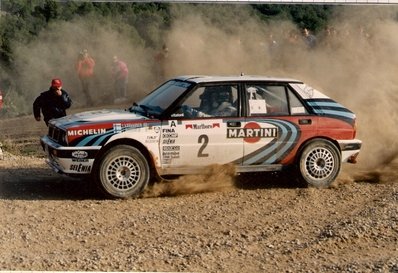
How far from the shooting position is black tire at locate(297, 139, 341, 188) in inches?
378

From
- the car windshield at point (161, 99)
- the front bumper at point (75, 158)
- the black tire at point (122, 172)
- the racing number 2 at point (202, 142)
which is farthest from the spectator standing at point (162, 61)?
the front bumper at point (75, 158)

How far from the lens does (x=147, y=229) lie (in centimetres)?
741

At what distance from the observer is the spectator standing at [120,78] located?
22.6 meters

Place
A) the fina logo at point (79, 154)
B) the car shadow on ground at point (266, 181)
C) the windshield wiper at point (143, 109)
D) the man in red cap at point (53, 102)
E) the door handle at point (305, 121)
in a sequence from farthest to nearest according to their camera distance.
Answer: the man in red cap at point (53, 102) < the car shadow on ground at point (266, 181) < the door handle at point (305, 121) < the windshield wiper at point (143, 109) < the fina logo at point (79, 154)

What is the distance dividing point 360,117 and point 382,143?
737 mm

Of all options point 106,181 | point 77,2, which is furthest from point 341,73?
point 77,2

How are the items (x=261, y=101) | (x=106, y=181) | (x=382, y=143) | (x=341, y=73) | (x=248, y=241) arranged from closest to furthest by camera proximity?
(x=248, y=241) → (x=106, y=181) → (x=261, y=101) → (x=382, y=143) → (x=341, y=73)

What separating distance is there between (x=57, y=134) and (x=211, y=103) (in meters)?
→ 2.04

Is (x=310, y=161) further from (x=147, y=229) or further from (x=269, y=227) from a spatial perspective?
(x=147, y=229)

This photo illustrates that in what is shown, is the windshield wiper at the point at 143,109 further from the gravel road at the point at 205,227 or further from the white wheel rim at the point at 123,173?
the gravel road at the point at 205,227

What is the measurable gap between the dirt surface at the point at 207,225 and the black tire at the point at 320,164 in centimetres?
18

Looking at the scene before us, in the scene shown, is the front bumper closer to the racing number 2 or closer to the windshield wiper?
the windshield wiper

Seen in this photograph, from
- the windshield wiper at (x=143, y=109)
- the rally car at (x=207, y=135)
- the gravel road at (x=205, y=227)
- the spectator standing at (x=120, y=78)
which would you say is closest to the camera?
the gravel road at (x=205, y=227)

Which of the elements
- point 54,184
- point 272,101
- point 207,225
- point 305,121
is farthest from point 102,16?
point 207,225
